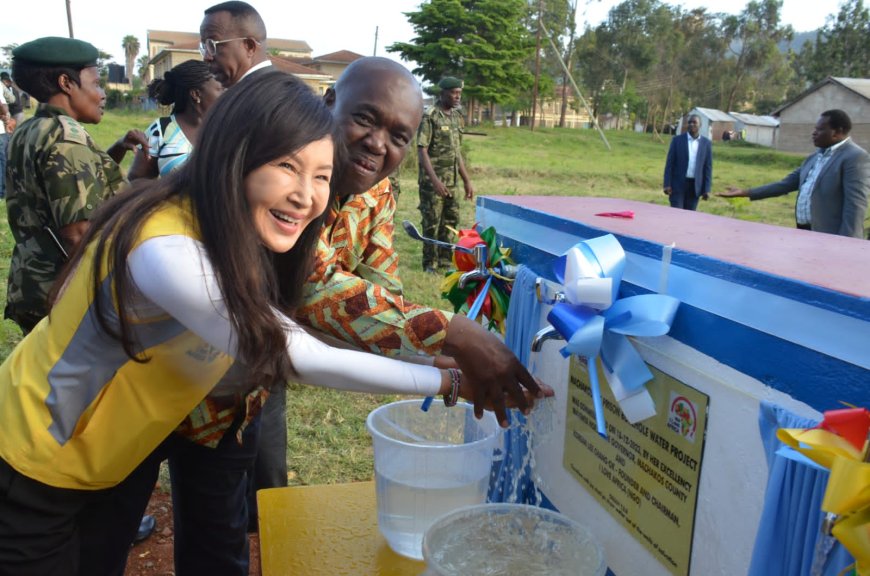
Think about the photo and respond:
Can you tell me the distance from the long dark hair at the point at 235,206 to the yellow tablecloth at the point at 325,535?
69 centimetres

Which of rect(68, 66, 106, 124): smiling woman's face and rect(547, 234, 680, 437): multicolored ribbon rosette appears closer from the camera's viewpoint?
rect(547, 234, 680, 437): multicolored ribbon rosette

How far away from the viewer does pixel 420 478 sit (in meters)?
1.72

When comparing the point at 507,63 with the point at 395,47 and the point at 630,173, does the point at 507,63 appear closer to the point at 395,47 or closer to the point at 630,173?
the point at 395,47

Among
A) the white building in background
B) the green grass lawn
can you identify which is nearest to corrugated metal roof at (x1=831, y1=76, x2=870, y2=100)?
the green grass lawn

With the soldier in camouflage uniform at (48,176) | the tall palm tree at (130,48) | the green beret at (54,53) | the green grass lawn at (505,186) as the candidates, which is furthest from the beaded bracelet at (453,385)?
the tall palm tree at (130,48)

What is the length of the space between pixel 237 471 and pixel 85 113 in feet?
5.22

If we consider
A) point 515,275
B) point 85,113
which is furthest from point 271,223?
point 85,113

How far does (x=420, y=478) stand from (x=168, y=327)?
2.41ft

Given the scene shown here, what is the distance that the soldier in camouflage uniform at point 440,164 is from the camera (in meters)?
7.11

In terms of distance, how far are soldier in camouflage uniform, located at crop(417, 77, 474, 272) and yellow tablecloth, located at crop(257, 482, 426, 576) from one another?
4950mm

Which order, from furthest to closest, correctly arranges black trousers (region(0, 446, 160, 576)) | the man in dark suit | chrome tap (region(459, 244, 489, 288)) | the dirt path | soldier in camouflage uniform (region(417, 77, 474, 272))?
the man in dark suit → soldier in camouflage uniform (region(417, 77, 474, 272)) → the dirt path → chrome tap (region(459, 244, 489, 288)) → black trousers (region(0, 446, 160, 576))

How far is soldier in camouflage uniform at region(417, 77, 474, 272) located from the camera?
7109 millimetres

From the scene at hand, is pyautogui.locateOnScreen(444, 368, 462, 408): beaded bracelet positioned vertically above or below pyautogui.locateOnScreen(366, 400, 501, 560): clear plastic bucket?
above

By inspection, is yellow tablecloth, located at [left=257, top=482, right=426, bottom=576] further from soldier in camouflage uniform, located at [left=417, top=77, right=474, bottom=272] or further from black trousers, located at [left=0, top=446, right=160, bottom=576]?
soldier in camouflage uniform, located at [left=417, top=77, right=474, bottom=272]
